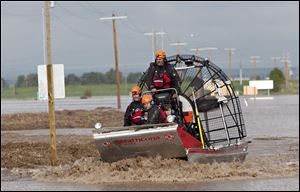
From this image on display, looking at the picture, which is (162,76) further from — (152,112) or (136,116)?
(152,112)

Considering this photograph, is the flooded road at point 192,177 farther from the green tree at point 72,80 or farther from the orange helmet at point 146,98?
the green tree at point 72,80

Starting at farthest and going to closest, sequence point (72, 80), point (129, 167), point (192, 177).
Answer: point (72, 80)
point (129, 167)
point (192, 177)

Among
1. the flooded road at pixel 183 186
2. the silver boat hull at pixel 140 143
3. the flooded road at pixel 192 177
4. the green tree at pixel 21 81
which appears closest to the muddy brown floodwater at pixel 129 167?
the flooded road at pixel 192 177

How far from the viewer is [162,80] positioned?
19.3 metres

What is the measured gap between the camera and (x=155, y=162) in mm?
Result: 17531

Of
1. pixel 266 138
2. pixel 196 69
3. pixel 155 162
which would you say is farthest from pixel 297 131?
pixel 155 162

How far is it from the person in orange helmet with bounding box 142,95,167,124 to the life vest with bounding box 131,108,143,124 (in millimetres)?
264

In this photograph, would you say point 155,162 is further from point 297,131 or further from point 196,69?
point 297,131

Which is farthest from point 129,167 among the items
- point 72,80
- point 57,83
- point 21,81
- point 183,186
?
point 72,80

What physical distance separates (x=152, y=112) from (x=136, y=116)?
547 mm

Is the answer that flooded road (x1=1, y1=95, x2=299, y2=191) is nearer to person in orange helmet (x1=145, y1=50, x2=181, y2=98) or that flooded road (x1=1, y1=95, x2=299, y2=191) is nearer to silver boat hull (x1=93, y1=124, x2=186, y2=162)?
silver boat hull (x1=93, y1=124, x2=186, y2=162)

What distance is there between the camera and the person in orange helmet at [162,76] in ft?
63.5

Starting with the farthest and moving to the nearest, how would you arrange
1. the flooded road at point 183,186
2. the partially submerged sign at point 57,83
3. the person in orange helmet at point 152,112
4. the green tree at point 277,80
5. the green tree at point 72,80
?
1. the green tree at point 72,80
2. the green tree at point 277,80
3. the partially submerged sign at point 57,83
4. the person in orange helmet at point 152,112
5. the flooded road at point 183,186

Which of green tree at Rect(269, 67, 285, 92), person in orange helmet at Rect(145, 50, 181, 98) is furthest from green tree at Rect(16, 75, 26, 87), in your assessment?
person in orange helmet at Rect(145, 50, 181, 98)
